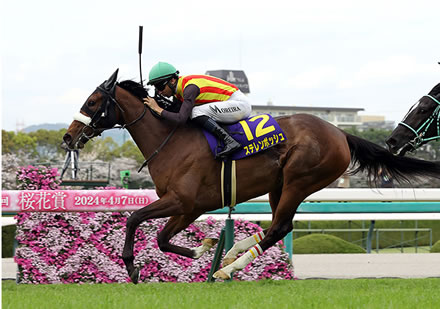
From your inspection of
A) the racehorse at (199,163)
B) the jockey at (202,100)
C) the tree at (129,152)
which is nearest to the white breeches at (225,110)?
the jockey at (202,100)

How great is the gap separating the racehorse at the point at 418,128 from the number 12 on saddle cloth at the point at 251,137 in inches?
31.8

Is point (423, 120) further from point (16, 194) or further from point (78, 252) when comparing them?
point (16, 194)

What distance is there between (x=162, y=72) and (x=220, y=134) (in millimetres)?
628

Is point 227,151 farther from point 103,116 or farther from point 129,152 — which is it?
point 129,152

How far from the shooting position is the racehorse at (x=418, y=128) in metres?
4.55

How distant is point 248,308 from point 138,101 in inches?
80.4

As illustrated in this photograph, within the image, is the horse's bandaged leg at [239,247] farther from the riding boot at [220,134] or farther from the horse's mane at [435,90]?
the horse's mane at [435,90]

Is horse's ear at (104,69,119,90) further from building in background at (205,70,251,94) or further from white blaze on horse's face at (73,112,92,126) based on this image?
building in background at (205,70,251,94)

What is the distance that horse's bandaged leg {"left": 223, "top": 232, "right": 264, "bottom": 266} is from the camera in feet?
15.6

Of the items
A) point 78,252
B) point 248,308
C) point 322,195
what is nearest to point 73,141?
point 78,252

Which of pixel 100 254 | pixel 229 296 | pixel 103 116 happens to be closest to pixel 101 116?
pixel 103 116

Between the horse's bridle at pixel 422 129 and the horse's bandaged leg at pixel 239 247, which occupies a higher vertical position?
the horse's bridle at pixel 422 129

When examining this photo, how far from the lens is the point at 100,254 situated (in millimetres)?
5504

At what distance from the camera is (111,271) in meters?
5.48
